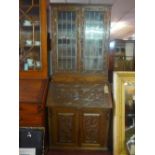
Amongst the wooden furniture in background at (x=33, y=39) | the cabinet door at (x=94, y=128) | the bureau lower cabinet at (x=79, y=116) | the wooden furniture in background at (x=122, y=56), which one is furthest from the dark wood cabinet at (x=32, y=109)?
the wooden furniture in background at (x=122, y=56)

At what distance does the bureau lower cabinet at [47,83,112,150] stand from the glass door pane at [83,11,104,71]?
0.34m

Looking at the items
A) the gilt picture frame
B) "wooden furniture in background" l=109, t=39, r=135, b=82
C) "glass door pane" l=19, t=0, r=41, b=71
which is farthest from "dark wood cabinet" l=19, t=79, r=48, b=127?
"wooden furniture in background" l=109, t=39, r=135, b=82

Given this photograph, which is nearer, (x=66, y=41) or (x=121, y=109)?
(x=121, y=109)

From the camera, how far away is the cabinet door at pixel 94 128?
3.95m

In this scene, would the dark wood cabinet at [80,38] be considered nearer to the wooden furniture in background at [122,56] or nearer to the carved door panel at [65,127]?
the wooden furniture in background at [122,56]

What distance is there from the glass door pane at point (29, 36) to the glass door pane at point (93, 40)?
0.70m

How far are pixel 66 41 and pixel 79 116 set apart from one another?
1.12 metres

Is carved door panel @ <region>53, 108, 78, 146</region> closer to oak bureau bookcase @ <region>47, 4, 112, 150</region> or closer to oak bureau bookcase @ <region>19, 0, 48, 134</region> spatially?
oak bureau bookcase @ <region>47, 4, 112, 150</region>

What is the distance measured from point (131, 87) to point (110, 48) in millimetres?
895

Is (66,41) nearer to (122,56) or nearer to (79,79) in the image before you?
(79,79)

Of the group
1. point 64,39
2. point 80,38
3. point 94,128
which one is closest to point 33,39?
point 64,39

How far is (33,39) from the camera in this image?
4.04 meters
